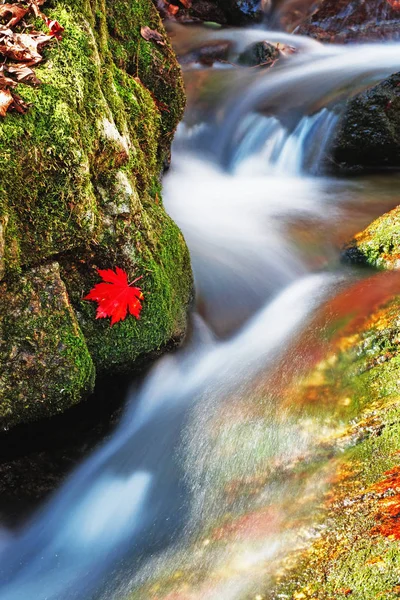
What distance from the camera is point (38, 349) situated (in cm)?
275

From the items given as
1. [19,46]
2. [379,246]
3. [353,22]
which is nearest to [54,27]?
[19,46]

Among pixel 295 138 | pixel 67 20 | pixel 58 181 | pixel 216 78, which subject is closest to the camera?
pixel 58 181

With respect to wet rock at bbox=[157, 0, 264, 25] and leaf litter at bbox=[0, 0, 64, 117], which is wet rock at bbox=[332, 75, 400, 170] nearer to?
wet rock at bbox=[157, 0, 264, 25]

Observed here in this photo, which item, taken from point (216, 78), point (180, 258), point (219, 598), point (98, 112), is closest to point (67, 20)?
point (98, 112)

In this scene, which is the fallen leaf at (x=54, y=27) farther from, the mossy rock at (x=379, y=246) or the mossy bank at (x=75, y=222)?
the mossy rock at (x=379, y=246)

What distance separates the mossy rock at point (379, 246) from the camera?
427 centimetres

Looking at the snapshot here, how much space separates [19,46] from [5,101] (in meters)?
0.41

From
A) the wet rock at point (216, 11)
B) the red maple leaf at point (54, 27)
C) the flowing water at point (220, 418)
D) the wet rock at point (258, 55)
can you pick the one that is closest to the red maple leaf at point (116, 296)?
the flowing water at point (220, 418)

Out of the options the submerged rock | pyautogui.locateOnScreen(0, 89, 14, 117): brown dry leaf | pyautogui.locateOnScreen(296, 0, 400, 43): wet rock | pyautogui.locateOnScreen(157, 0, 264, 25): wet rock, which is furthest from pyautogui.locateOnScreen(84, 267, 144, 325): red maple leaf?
pyautogui.locateOnScreen(157, 0, 264, 25): wet rock

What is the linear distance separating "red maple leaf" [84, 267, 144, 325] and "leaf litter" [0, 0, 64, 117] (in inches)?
42.3

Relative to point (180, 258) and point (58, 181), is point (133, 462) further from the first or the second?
point (58, 181)

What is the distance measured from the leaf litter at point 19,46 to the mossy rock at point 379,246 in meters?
3.04

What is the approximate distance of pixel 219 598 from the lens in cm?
194

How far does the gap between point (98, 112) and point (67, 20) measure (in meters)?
0.50
